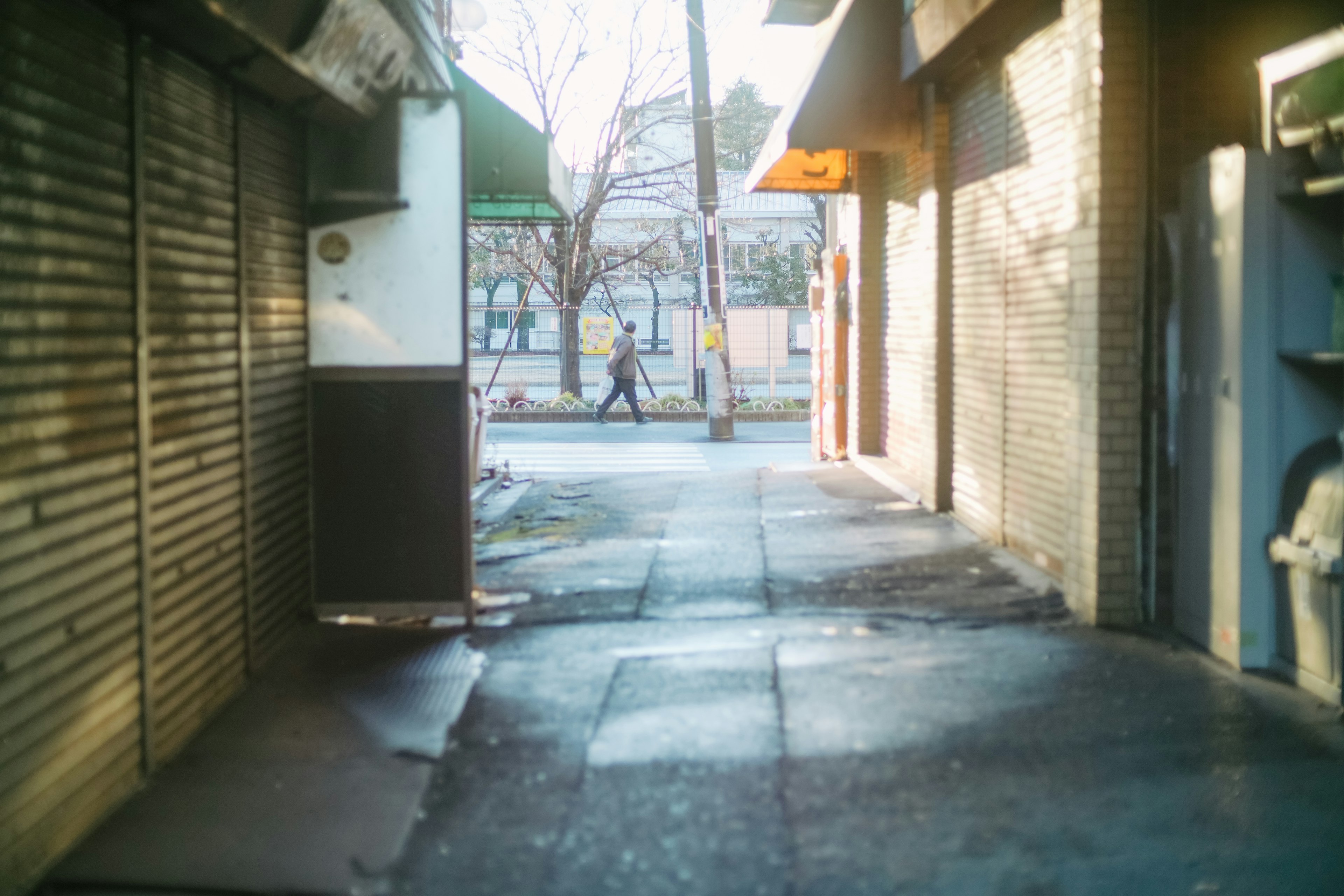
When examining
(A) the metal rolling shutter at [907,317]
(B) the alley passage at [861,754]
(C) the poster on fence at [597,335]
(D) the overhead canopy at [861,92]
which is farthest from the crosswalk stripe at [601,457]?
(C) the poster on fence at [597,335]

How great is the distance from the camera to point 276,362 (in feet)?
20.6

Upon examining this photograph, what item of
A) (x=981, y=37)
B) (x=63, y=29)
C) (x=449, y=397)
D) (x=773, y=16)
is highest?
(x=773, y=16)

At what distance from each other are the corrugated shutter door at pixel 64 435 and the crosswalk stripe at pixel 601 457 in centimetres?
1117

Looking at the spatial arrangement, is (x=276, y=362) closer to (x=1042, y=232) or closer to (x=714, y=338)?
(x=1042, y=232)

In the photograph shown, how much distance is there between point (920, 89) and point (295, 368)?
256 inches

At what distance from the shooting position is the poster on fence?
2948cm

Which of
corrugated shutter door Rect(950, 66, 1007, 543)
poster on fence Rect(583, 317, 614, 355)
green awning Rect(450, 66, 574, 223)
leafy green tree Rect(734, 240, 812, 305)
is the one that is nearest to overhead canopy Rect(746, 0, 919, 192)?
corrugated shutter door Rect(950, 66, 1007, 543)

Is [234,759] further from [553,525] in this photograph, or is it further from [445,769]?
[553,525]

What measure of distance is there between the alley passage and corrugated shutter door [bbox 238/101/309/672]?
46.7 inches

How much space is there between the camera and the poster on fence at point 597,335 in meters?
29.5

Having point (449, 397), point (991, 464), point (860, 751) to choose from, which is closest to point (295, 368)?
point (449, 397)

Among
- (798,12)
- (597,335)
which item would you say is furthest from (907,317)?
(597,335)

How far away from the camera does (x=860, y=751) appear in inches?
186

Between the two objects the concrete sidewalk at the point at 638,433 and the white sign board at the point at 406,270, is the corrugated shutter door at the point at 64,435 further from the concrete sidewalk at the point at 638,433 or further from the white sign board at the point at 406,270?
the concrete sidewalk at the point at 638,433
